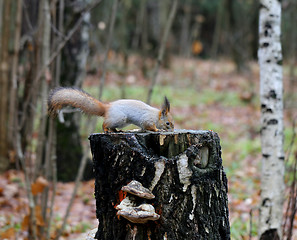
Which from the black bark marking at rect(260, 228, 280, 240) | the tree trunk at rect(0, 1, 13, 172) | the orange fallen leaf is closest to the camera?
the black bark marking at rect(260, 228, 280, 240)

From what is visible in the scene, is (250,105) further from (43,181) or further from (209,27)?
(209,27)

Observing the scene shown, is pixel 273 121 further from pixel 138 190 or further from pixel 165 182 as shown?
pixel 138 190

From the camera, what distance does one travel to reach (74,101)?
2.84 meters

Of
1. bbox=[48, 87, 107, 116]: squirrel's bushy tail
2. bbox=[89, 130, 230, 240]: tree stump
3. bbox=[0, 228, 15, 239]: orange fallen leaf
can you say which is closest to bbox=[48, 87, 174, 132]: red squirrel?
bbox=[48, 87, 107, 116]: squirrel's bushy tail

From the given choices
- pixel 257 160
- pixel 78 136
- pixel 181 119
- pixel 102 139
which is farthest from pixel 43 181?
pixel 181 119

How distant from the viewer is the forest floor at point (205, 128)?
5281 mm

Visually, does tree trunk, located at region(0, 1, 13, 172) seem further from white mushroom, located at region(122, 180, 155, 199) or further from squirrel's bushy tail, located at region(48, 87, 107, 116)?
white mushroom, located at region(122, 180, 155, 199)

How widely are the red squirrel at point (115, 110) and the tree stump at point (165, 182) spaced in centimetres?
41

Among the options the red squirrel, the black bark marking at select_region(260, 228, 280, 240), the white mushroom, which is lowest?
the black bark marking at select_region(260, 228, 280, 240)

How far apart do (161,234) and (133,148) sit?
55cm

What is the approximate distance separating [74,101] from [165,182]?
3.26 ft

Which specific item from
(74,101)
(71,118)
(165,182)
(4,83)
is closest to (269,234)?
(165,182)

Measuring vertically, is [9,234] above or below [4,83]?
below

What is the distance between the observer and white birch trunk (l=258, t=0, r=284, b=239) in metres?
3.83
